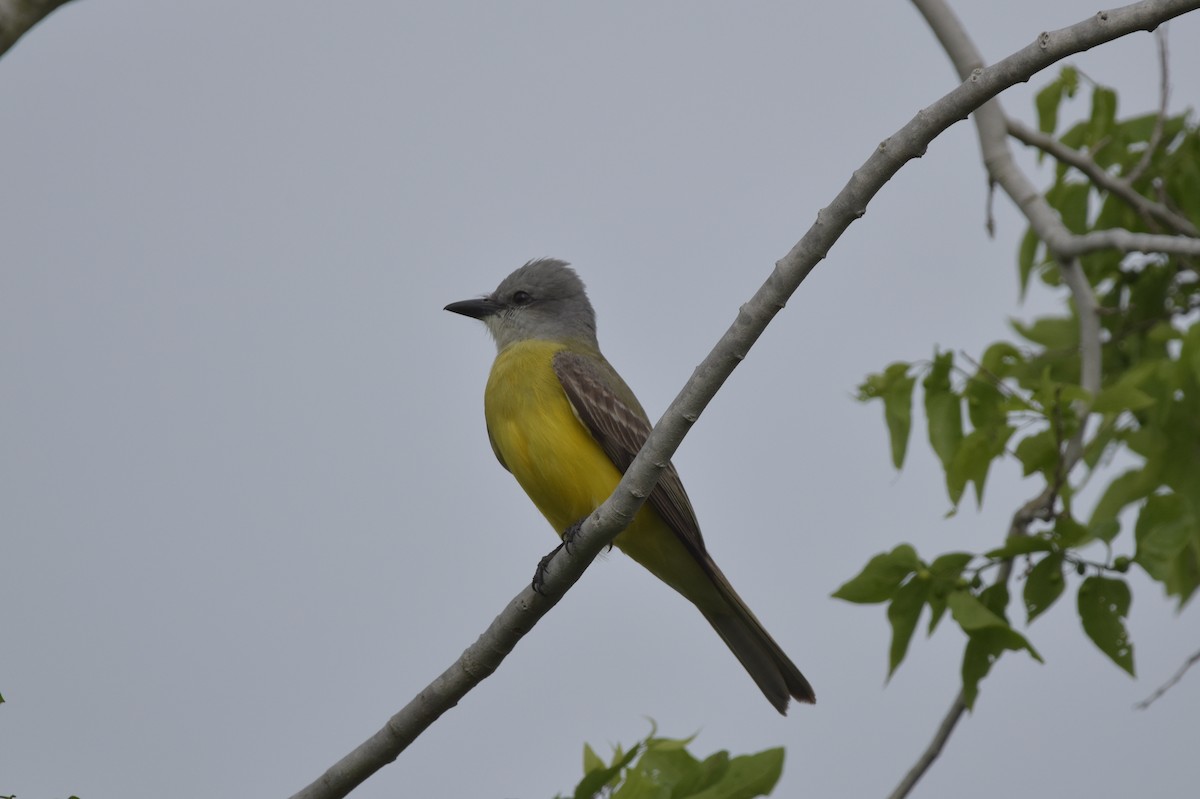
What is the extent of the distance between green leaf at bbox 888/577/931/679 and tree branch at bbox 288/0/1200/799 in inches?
57.4

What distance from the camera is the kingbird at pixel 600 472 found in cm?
672

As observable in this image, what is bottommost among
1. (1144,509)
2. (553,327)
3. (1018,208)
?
(1144,509)

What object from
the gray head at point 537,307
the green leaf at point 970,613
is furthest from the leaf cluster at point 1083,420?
the gray head at point 537,307

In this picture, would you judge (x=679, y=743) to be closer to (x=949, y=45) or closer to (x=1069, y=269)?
(x=1069, y=269)

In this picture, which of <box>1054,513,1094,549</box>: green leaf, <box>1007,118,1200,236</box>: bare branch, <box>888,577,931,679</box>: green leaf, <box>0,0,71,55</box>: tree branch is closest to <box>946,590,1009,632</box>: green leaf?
<box>888,577,931,679</box>: green leaf

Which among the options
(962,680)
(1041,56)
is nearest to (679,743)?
(962,680)

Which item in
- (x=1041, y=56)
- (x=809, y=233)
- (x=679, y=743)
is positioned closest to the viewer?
(x=1041, y=56)

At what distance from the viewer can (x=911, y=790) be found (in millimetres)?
6148

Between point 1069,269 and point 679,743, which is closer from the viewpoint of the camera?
point 679,743

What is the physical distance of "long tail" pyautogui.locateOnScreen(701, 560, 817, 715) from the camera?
686cm

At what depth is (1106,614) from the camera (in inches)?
220

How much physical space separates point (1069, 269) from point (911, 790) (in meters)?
2.71

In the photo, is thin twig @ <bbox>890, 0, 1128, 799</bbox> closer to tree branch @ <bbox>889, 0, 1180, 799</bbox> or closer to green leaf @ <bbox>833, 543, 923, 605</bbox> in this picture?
tree branch @ <bbox>889, 0, 1180, 799</bbox>

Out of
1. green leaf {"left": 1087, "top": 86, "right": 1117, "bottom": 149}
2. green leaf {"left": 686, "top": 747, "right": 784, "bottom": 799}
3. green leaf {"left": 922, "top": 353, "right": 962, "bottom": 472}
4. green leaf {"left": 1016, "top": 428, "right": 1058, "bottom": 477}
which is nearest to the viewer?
green leaf {"left": 686, "top": 747, "right": 784, "bottom": 799}
